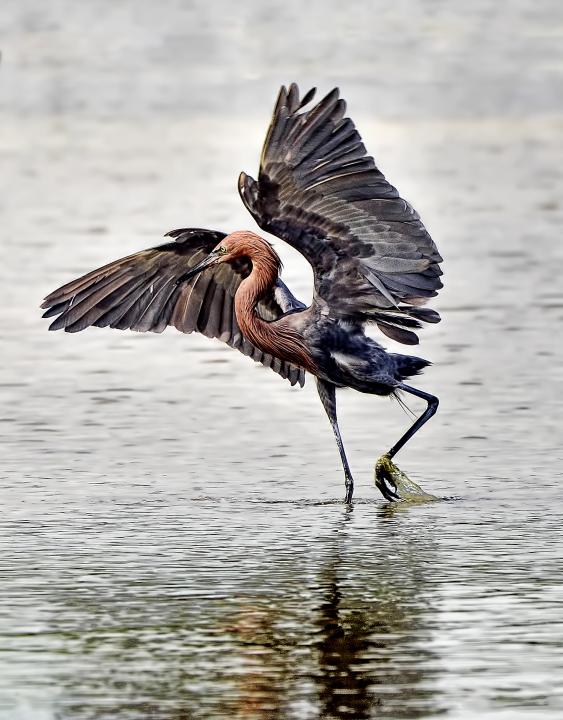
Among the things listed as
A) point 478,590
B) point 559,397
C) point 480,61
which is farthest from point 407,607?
point 480,61

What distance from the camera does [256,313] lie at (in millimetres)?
11422

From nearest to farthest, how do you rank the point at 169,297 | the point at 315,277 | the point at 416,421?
the point at 315,277 → the point at 416,421 → the point at 169,297

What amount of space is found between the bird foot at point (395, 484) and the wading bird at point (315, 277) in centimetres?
2

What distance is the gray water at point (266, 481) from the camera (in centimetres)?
739

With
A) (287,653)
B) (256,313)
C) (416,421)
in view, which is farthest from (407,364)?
(287,653)

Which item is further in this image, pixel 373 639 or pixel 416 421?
pixel 416 421

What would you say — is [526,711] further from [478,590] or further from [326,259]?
[326,259]

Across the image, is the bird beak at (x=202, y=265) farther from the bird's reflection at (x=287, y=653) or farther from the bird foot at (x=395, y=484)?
the bird's reflection at (x=287, y=653)

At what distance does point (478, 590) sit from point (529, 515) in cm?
163

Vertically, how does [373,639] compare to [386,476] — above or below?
below

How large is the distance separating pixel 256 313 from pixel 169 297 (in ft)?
2.80

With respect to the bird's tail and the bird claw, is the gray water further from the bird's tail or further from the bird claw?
the bird's tail

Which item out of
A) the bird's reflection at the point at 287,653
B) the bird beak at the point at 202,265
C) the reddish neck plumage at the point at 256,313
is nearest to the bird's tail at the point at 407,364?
the reddish neck plumage at the point at 256,313

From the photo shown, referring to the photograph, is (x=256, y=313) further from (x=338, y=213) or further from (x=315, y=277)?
(x=338, y=213)
